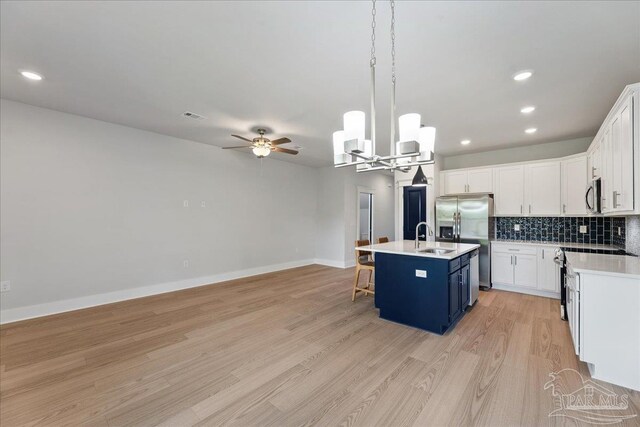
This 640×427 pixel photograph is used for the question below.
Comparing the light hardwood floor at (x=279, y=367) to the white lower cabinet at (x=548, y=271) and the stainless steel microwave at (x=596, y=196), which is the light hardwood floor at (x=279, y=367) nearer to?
the white lower cabinet at (x=548, y=271)

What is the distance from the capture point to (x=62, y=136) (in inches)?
147

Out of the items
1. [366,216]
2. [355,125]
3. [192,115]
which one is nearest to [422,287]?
[355,125]

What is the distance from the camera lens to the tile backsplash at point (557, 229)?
167 inches

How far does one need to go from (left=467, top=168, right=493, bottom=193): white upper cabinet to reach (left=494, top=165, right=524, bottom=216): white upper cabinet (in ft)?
0.32

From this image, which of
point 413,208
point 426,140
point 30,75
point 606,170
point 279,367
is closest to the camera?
point 426,140

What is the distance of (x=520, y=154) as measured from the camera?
517 cm

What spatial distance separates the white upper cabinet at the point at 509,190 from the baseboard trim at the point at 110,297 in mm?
5154

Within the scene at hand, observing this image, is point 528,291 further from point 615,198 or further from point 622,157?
point 622,157

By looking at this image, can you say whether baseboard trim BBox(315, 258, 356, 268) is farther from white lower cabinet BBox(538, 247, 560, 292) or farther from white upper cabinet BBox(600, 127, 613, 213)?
white upper cabinet BBox(600, 127, 613, 213)

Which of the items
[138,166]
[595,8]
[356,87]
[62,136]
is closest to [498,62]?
[595,8]

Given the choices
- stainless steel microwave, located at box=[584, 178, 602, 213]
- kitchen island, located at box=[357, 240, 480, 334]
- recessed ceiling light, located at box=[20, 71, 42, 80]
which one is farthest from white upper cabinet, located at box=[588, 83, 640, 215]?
recessed ceiling light, located at box=[20, 71, 42, 80]

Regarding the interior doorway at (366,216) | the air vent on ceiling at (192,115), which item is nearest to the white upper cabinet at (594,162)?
the interior doorway at (366,216)

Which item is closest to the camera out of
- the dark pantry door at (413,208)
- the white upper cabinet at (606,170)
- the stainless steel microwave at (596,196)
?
the white upper cabinet at (606,170)

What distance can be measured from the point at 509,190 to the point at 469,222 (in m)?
0.96
